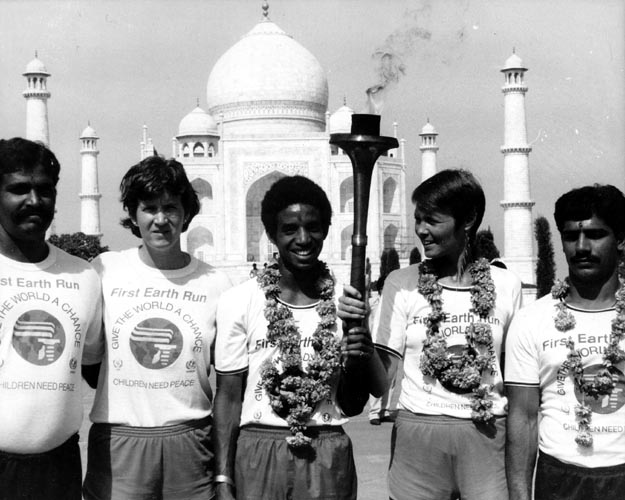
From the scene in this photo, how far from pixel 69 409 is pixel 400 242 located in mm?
26215

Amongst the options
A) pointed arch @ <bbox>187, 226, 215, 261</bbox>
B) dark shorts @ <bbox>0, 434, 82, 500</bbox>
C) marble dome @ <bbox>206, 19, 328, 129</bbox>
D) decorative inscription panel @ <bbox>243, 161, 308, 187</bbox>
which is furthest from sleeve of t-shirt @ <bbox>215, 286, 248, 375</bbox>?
marble dome @ <bbox>206, 19, 328, 129</bbox>

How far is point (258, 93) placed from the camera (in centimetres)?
2930

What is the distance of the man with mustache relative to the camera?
2.62m

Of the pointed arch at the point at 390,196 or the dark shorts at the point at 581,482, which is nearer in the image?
the dark shorts at the point at 581,482

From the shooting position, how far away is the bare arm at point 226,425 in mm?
2729

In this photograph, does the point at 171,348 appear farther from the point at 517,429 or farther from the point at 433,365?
the point at 517,429

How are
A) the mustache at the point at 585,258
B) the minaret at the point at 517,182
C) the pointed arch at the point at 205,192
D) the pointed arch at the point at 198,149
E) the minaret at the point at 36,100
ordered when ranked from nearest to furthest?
the mustache at the point at 585,258 → the minaret at the point at 517,182 → the minaret at the point at 36,100 → the pointed arch at the point at 205,192 → the pointed arch at the point at 198,149

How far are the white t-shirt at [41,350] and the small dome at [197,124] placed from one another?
2752cm

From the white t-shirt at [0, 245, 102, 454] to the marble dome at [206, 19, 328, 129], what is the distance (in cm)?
2692

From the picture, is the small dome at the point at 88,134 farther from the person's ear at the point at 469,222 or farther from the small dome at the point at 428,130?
the person's ear at the point at 469,222

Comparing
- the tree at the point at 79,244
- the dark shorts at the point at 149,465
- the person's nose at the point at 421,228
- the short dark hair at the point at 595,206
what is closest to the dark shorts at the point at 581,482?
the short dark hair at the point at 595,206

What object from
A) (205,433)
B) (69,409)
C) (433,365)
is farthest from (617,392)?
(69,409)

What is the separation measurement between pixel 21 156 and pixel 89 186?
2778cm

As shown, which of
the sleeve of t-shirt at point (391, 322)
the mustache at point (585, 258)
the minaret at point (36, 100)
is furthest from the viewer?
the minaret at point (36, 100)
